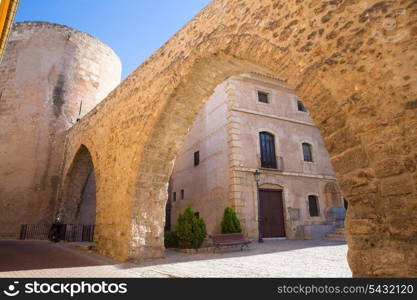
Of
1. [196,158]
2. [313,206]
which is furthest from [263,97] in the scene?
[313,206]

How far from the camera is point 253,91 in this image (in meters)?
12.9

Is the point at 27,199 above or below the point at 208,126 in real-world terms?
below

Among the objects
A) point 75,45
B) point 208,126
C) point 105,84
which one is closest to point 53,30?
point 75,45

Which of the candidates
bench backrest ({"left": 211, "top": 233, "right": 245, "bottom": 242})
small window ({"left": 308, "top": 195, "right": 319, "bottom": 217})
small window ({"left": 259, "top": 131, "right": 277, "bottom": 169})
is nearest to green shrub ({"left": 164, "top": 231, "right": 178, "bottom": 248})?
bench backrest ({"left": 211, "top": 233, "right": 245, "bottom": 242})

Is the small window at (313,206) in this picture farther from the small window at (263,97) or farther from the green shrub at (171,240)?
the green shrub at (171,240)

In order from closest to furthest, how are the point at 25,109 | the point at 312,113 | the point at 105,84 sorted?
1. the point at 312,113
2. the point at 25,109
3. the point at 105,84

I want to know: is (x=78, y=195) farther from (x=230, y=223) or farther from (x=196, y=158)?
(x=230, y=223)

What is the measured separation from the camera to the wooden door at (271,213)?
38.0 feet

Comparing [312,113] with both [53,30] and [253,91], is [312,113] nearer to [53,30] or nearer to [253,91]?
[253,91]

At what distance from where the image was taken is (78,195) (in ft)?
40.8

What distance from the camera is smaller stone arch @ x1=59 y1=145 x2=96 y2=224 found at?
11922mm

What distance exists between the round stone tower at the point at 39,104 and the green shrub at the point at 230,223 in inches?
338

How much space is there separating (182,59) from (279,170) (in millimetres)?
8125

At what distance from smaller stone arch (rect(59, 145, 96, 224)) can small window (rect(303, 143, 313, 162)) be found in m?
10.2
